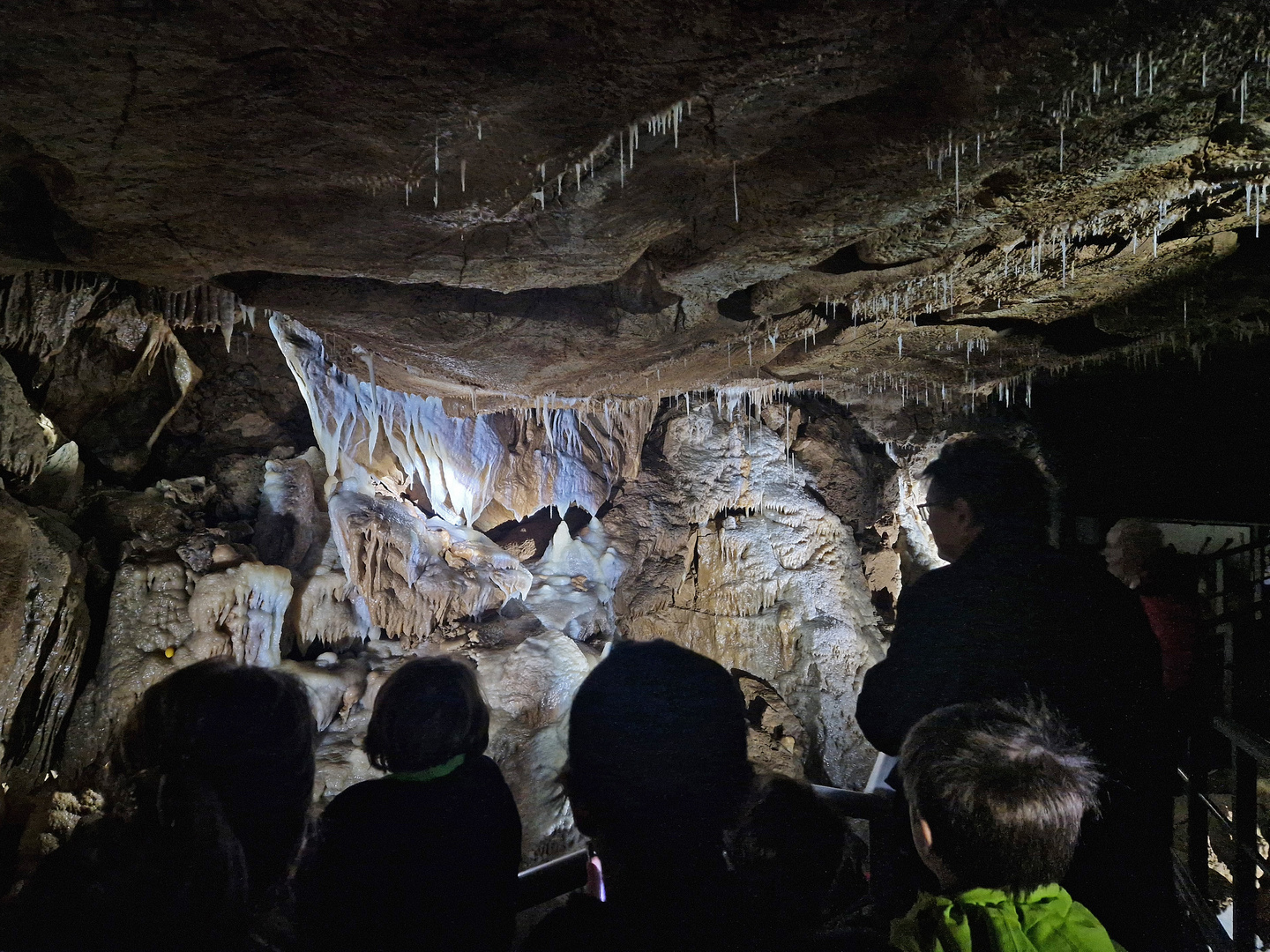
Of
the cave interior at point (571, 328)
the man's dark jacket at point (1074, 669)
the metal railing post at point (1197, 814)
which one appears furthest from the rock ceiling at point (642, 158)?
the metal railing post at point (1197, 814)

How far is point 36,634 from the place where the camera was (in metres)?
3.82

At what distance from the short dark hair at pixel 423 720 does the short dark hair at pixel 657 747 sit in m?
0.35

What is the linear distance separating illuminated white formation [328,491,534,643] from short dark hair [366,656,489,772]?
4.79 metres

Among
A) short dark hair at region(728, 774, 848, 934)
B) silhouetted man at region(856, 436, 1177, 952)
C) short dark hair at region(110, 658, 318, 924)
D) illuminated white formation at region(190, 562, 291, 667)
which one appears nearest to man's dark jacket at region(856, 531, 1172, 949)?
silhouetted man at region(856, 436, 1177, 952)

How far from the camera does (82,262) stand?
8.98ft

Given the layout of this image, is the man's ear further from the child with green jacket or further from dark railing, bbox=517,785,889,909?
dark railing, bbox=517,785,889,909

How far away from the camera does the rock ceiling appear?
5.09 feet

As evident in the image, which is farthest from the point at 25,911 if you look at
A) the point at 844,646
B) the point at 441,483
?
the point at 844,646

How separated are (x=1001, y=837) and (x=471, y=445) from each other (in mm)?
6447

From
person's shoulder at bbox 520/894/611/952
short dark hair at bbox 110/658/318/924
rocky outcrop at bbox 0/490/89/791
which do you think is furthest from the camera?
rocky outcrop at bbox 0/490/89/791

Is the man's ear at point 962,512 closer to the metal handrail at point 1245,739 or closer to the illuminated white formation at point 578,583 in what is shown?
the metal handrail at point 1245,739

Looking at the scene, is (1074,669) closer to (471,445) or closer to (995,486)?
(995,486)

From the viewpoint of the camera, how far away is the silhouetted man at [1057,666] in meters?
1.56

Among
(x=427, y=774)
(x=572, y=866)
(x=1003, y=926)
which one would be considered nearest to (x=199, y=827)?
(x=427, y=774)
